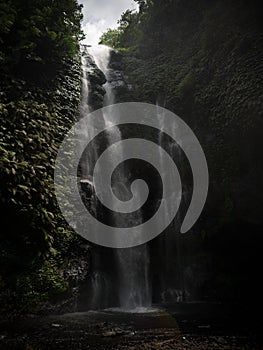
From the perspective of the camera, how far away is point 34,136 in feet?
34.3

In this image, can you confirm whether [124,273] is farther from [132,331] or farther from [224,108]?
[224,108]

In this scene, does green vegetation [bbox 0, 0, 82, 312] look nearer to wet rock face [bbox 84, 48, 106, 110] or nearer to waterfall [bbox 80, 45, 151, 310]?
wet rock face [bbox 84, 48, 106, 110]

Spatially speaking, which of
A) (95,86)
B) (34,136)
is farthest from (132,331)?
(95,86)

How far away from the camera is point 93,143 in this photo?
13148mm

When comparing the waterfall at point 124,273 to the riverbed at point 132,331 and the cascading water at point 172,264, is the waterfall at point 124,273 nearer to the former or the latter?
the cascading water at point 172,264

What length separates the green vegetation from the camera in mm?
8367

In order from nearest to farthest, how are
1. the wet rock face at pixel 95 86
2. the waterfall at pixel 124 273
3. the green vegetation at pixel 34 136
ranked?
the green vegetation at pixel 34 136 → the waterfall at pixel 124 273 → the wet rock face at pixel 95 86

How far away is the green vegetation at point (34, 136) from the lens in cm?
837

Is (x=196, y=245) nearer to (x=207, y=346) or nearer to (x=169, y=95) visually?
(x=207, y=346)

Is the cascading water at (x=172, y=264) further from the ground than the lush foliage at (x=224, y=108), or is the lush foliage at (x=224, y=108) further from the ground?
the lush foliage at (x=224, y=108)

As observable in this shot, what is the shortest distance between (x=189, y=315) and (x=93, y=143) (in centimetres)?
777

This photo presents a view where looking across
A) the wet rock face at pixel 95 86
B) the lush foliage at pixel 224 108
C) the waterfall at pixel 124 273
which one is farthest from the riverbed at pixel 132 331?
the wet rock face at pixel 95 86

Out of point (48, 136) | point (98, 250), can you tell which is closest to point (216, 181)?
point (98, 250)

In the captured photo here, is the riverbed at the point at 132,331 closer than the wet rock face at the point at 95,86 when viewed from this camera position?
Yes
